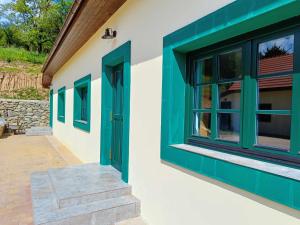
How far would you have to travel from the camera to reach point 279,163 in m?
1.70

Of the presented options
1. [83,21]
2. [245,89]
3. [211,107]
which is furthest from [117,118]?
[245,89]

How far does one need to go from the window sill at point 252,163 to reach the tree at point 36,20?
118 feet

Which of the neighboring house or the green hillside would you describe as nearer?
the neighboring house

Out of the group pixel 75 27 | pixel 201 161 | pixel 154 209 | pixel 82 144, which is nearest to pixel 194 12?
pixel 201 161

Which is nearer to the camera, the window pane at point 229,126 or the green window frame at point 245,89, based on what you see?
the green window frame at point 245,89

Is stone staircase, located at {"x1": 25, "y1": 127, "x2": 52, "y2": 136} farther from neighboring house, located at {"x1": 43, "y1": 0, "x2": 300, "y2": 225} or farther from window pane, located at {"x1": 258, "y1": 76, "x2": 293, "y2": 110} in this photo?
window pane, located at {"x1": 258, "y1": 76, "x2": 293, "y2": 110}

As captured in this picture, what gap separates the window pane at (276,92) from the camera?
1.70m

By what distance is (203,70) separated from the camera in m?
2.50

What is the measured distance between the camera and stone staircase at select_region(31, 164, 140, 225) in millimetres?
2812

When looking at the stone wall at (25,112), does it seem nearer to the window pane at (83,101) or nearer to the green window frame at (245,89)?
the window pane at (83,101)

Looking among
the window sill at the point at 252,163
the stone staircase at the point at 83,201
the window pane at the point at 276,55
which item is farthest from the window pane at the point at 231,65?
the stone staircase at the point at 83,201

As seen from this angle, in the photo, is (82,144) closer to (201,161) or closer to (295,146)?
(201,161)

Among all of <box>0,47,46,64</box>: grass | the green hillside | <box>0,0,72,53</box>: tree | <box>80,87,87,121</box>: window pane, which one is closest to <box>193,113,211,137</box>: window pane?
<box>80,87,87,121</box>: window pane

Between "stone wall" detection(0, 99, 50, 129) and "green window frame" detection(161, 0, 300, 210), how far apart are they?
14670 millimetres
